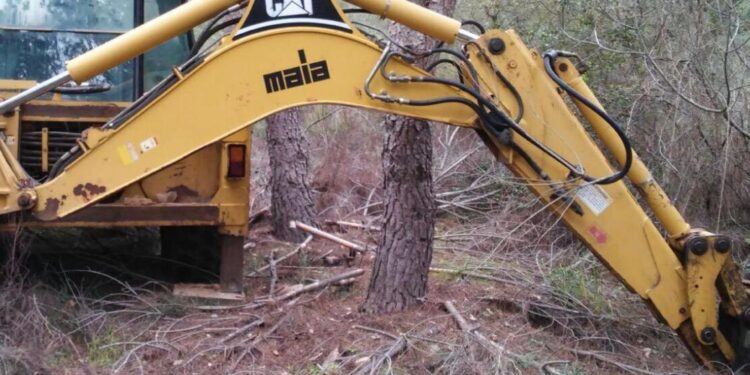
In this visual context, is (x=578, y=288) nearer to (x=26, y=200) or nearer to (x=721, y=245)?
(x=721, y=245)

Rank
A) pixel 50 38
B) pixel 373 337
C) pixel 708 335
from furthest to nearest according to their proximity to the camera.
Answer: pixel 50 38 < pixel 373 337 < pixel 708 335

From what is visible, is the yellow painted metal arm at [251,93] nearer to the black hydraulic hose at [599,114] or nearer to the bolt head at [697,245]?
the black hydraulic hose at [599,114]

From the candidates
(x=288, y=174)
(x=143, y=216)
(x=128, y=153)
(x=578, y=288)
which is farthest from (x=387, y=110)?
(x=288, y=174)

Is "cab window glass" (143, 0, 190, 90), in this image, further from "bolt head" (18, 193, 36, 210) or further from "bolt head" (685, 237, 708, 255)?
"bolt head" (685, 237, 708, 255)

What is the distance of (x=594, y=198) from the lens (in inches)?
199

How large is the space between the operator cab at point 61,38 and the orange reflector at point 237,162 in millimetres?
1029

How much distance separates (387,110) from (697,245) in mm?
1910

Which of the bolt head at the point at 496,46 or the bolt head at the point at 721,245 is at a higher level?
the bolt head at the point at 496,46

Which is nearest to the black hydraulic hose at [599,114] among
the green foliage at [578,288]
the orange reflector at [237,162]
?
the green foliage at [578,288]

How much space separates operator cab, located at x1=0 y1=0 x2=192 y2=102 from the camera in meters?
6.75

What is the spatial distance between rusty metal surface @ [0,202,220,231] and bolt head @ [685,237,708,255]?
304 centimetres

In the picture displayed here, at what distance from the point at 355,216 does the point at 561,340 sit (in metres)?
4.27

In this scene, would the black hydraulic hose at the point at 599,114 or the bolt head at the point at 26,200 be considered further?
the bolt head at the point at 26,200

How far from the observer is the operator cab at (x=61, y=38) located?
6746 mm
